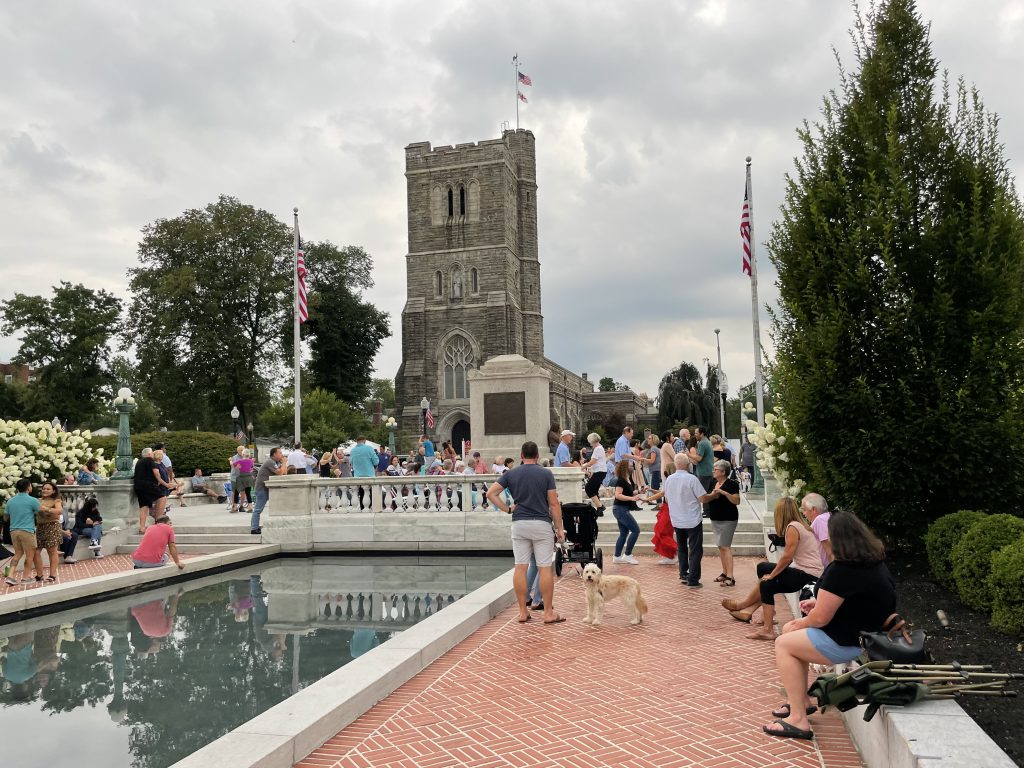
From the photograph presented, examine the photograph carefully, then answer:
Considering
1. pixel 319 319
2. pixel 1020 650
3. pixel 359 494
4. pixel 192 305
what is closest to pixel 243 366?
pixel 192 305

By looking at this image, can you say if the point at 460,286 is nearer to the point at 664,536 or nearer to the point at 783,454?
the point at 664,536

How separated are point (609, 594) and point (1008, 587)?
3614 mm

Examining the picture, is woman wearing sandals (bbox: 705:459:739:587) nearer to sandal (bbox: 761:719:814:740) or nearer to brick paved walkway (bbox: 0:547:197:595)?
sandal (bbox: 761:719:814:740)

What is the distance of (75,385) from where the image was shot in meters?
50.1

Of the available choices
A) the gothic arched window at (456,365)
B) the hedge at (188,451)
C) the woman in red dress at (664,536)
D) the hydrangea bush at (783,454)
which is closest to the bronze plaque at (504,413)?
the hedge at (188,451)

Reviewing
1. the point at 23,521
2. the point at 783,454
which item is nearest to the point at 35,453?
the point at 23,521

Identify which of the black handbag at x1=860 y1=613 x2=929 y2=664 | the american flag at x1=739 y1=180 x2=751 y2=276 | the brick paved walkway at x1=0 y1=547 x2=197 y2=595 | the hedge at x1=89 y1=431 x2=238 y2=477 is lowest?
the brick paved walkway at x1=0 y1=547 x2=197 y2=595

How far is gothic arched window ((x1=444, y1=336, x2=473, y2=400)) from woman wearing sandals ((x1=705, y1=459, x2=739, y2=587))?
155ft

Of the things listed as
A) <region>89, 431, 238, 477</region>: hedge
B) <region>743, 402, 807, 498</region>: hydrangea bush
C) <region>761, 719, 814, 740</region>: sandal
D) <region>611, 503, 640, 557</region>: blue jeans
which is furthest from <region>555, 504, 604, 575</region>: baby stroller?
<region>89, 431, 238, 477</region>: hedge

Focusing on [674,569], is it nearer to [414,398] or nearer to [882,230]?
[882,230]

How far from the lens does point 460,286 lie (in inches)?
2343

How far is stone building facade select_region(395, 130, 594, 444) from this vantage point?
57375 millimetres

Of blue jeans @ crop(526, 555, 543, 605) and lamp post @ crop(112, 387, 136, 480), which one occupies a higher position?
lamp post @ crop(112, 387, 136, 480)

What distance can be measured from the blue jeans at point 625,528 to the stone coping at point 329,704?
165 inches
